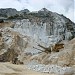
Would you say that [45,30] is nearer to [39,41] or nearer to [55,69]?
[39,41]

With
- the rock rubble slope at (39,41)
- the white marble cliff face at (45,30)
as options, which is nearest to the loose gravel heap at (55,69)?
the rock rubble slope at (39,41)

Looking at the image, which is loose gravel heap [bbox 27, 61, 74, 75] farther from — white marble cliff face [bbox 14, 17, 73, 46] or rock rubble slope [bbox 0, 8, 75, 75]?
white marble cliff face [bbox 14, 17, 73, 46]

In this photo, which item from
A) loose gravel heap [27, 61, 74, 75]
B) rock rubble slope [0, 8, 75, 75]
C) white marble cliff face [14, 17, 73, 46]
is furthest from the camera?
white marble cliff face [14, 17, 73, 46]

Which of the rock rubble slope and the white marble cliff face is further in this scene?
the white marble cliff face

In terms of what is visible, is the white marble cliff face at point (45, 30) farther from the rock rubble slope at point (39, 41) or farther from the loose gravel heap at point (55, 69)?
the loose gravel heap at point (55, 69)

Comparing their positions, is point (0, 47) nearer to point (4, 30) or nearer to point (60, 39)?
point (4, 30)

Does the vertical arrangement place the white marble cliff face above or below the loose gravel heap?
above

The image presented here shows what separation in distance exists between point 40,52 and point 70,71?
1324 cm

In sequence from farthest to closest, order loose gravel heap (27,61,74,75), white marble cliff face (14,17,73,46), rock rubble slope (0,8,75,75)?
white marble cliff face (14,17,73,46), rock rubble slope (0,8,75,75), loose gravel heap (27,61,74,75)

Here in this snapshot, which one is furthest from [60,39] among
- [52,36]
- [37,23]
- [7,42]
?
[7,42]

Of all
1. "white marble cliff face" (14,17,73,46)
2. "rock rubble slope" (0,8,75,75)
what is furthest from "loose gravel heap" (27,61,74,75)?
"white marble cliff face" (14,17,73,46)

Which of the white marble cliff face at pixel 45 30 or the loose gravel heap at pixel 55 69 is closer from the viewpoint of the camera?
the loose gravel heap at pixel 55 69

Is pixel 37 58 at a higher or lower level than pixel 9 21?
lower

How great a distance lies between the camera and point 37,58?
3356 centimetres
